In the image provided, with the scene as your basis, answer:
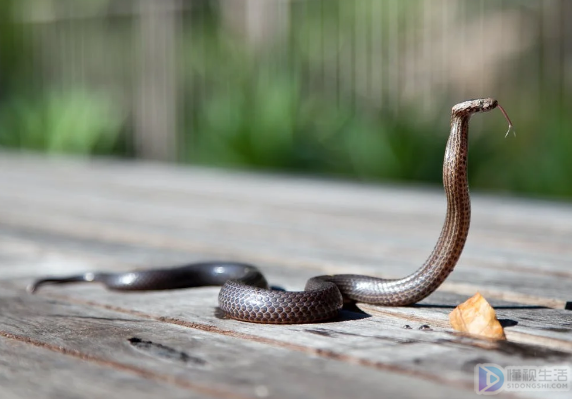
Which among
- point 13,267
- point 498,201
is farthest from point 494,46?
point 13,267

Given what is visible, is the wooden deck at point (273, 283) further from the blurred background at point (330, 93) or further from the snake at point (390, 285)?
the blurred background at point (330, 93)

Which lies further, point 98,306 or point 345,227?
point 345,227

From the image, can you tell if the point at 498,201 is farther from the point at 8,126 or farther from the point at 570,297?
the point at 8,126

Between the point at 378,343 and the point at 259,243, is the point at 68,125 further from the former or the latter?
the point at 378,343

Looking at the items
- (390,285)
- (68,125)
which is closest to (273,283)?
(390,285)

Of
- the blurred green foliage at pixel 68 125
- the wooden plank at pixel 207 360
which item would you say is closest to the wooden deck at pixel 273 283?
the wooden plank at pixel 207 360
